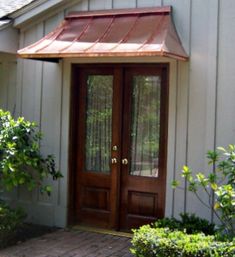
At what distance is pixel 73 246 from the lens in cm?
716

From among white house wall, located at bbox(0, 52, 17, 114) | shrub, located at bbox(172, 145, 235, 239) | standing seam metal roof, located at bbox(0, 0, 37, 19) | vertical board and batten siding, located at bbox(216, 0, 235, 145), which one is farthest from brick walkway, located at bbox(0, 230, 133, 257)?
standing seam metal roof, located at bbox(0, 0, 37, 19)

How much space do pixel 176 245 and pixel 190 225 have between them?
0.82 meters

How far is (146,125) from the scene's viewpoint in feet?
25.1

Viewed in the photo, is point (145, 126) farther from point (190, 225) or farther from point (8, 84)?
point (8, 84)

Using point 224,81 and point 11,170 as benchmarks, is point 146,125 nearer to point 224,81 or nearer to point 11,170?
point 224,81

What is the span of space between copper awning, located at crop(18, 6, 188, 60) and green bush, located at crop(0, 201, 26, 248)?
2279 millimetres

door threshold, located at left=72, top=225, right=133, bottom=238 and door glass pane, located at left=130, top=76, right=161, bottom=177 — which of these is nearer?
door glass pane, located at left=130, top=76, right=161, bottom=177

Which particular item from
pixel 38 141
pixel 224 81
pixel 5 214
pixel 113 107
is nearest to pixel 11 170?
pixel 5 214

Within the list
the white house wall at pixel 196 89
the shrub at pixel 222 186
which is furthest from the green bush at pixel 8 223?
the shrub at pixel 222 186

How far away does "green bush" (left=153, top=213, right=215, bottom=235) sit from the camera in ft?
20.7

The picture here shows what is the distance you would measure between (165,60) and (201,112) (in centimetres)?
95

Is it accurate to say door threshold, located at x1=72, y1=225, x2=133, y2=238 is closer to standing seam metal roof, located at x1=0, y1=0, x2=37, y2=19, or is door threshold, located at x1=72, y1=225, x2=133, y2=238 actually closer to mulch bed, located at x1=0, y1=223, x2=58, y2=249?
mulch bed, located at x1=0, y1=223, x2=58, y2=249

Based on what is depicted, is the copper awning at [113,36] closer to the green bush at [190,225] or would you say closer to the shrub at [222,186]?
the shrub at [222,186]

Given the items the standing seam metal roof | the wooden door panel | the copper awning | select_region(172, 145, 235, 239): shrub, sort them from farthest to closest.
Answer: the standing seam metal roof
the wooden door panel
the copper awning
select_region(172, 145, 235, 239): shrub
